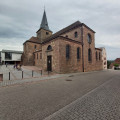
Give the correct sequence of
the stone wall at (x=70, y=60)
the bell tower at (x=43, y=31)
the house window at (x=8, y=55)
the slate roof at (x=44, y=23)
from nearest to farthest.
→ the stone wall at (x=70, y=60) → the house window at (x=8, y=55) → the bell tower at (x=43, y=31) → the slate roof at (x=44, y=23)

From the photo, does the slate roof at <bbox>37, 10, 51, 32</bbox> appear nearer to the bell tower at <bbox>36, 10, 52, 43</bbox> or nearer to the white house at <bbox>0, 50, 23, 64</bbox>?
the bell tower at <bbox>36, 10, 52, 43</bbox>

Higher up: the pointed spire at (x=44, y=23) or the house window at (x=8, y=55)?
the pointed spire at (x=44, y=23)

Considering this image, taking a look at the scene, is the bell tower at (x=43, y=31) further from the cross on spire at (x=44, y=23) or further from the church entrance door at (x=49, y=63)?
the church entrance door at (x=49, y=63)

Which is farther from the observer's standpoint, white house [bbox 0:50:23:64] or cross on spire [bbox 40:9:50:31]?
cross on spire [bbox 40:9:50:31]

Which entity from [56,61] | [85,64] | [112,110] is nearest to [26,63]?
[56,61]

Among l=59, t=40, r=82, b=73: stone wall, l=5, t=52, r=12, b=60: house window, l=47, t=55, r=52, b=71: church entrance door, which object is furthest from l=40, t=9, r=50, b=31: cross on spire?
l=59, t=40, r=82, b=73: stone wall

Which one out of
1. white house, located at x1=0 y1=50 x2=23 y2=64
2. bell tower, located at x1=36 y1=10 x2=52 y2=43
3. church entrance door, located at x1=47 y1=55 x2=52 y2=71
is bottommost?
church entrance door, located at x1=47 y1=55 x2=52 y2=71

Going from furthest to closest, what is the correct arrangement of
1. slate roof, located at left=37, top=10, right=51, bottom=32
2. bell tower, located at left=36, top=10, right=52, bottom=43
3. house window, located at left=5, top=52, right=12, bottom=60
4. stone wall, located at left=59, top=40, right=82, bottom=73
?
slate roof, located at left=37, top=10, right=51, bottom=32 < bell tower, located at left=36, top=10, right=52, bottom=43 < house window, located at left=5, top=52, right=12, bottom=60 < stone wall, located at left=59, top=40, right=82, bottom=73

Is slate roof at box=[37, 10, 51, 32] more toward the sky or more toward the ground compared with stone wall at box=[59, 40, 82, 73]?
more toward the sky

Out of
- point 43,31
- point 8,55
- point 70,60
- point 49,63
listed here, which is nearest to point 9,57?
point 8,55

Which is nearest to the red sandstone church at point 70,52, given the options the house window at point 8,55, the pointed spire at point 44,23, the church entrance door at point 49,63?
the church entrance door at point 49,63

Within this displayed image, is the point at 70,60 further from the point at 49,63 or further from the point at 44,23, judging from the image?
the point at 44,23

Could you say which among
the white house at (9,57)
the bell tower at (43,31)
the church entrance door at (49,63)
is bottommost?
the church entrance door at (49,63)

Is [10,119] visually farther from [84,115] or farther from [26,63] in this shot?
[26,63]
